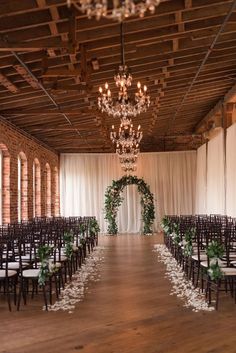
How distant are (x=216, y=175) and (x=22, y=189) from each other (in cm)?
681

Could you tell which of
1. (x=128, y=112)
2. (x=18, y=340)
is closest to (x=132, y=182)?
(x=128, y=112)

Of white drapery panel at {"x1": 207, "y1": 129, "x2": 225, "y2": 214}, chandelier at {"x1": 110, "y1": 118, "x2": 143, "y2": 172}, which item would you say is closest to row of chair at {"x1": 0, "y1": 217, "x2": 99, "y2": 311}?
chandelier at {"x1": 110, "y1": 118, "x2": 143, "y2": 172}

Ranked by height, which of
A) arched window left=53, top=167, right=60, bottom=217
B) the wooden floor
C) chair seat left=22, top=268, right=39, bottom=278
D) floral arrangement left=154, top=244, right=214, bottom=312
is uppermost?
arched window left=53, top=167, right=60, bottom=217

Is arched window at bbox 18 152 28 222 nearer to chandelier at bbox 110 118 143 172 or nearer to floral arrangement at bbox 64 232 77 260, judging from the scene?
chandelier at bbox 110 118 143 172

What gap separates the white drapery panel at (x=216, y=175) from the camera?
1658 cm

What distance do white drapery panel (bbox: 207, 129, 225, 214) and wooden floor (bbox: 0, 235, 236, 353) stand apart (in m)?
8.87

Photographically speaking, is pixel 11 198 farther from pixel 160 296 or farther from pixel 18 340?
pixel 18 340

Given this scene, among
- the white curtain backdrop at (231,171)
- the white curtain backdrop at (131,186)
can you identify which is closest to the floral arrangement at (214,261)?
the white curtain backdrop at (231,171)

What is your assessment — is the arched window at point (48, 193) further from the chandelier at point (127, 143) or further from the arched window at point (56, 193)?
the chandelier at point (127, 143)

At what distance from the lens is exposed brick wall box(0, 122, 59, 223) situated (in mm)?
14477

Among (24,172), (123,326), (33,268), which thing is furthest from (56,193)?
(123,326)

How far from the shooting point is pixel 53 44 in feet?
25.0

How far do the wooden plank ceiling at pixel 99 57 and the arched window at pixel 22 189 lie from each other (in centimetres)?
132

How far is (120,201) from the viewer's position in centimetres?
2153
